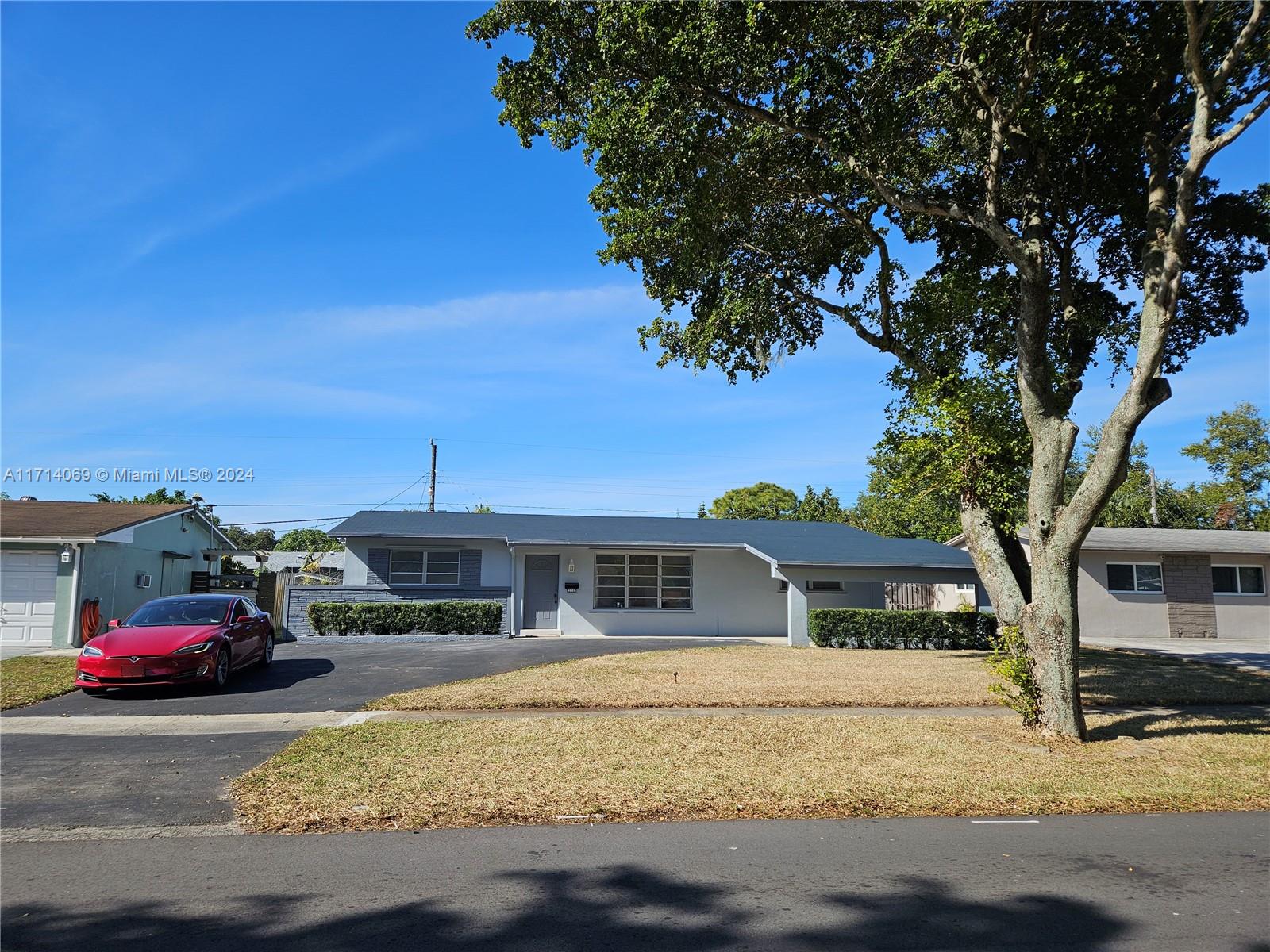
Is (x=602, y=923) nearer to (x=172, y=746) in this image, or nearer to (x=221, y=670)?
(x=172, y=746)

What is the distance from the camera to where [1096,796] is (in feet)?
22.9

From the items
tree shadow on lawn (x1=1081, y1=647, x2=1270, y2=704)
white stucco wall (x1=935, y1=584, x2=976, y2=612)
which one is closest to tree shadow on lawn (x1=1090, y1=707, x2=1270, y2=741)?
tree shadow on lawn (x1=1081, y1=647, x2=1270, y2=704)

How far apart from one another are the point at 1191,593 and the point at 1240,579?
6.07 ft

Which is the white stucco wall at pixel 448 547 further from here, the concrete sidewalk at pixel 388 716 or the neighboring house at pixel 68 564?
the concrete sidewalk at pixel 388 716

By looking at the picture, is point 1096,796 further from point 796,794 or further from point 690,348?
point 690,348

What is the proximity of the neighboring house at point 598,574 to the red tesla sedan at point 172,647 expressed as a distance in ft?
28.9

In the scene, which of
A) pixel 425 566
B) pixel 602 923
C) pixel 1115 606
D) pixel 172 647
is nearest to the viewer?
pixel 602 923

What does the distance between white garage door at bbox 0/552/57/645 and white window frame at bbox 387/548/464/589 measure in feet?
26.1

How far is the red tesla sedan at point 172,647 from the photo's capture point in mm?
11891

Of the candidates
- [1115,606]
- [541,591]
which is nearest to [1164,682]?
[1115,606]

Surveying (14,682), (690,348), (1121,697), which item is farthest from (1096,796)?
(14,682)

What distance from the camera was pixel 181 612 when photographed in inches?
529

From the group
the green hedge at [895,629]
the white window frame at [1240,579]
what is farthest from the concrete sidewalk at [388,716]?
the white window frame at [1240,579]

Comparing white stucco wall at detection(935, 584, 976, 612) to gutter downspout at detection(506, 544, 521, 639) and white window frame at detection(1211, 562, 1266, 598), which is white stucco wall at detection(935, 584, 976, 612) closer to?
white window frame at detection(1211, 562, 1266, 598)
